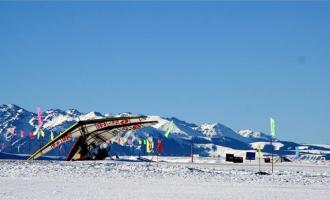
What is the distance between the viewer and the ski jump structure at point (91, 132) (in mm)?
70750

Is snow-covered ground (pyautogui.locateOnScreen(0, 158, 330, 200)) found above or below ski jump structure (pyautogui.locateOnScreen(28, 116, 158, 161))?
below

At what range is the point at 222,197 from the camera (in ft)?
91.7

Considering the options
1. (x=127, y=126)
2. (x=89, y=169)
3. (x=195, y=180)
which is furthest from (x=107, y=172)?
(x=127, y=126)

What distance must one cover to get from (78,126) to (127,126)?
5.57 meters

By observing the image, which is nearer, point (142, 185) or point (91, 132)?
point (142, 185)

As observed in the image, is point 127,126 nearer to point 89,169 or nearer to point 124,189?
point 89,169

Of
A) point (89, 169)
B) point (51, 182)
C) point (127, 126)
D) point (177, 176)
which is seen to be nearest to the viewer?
point (51, 182)

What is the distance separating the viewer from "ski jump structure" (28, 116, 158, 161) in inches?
2785

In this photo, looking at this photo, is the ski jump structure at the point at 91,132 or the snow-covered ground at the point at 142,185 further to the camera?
the ski jump structure at the point at 91,132

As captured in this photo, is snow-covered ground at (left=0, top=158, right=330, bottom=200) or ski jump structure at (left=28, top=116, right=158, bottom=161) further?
ski jump structure at (left=28, top=116, right=158, bottom=161)

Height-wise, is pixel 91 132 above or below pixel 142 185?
above

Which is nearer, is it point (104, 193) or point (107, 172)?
point (104, 193)

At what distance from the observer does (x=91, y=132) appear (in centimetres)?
7425

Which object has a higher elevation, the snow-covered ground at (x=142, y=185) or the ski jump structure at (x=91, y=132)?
the ski jump structure at (x=91, y=132)
